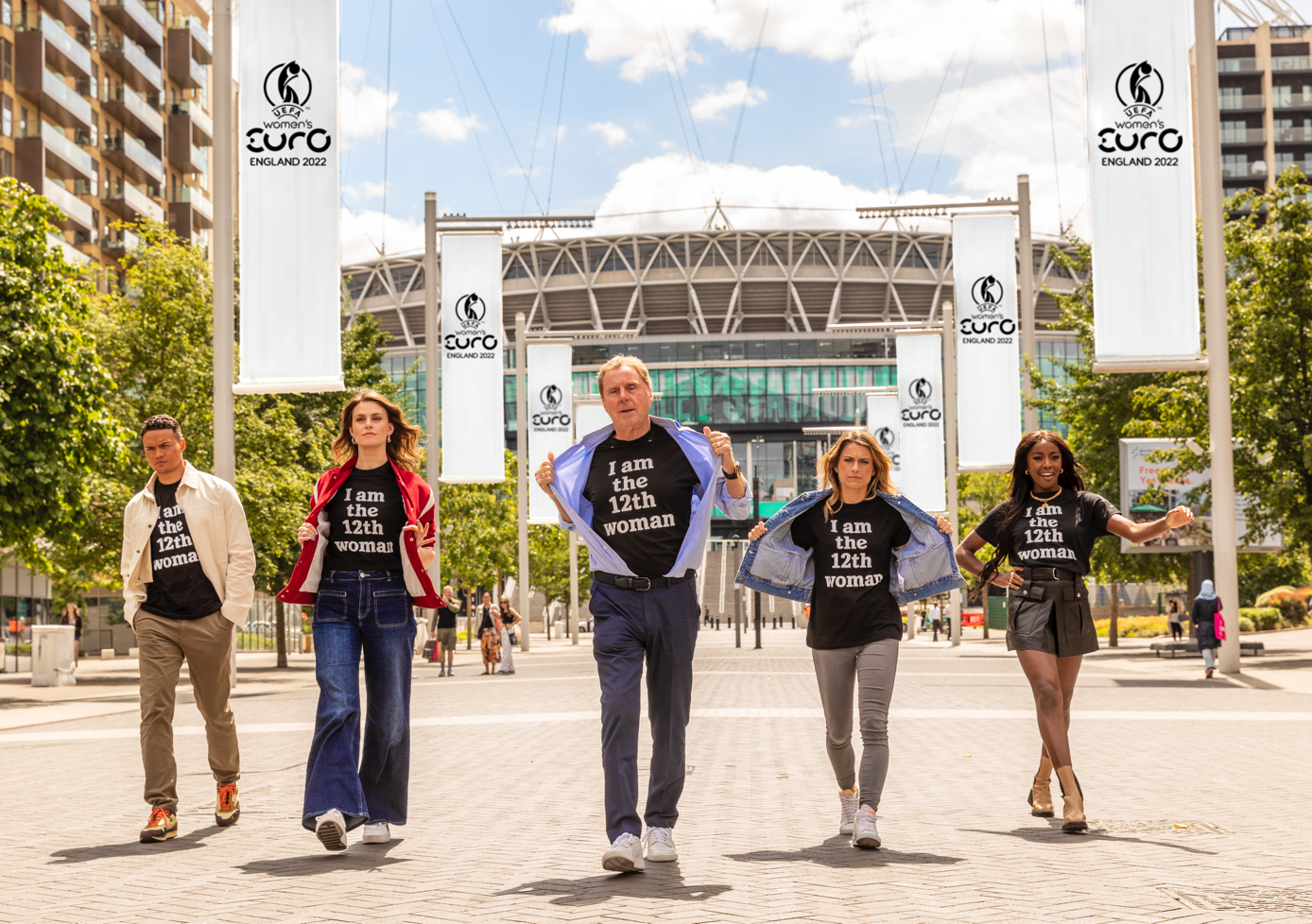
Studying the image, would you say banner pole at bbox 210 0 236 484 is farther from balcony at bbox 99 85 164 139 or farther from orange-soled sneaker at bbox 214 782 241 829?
balcony at bbox 99 85 164 139

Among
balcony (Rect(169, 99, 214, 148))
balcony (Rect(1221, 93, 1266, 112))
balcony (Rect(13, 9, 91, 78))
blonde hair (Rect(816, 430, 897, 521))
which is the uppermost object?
balcony (Rect(1221, 93, 1266, 112))

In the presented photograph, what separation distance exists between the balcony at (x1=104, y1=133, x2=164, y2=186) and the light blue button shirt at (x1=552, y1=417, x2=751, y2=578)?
229 feet

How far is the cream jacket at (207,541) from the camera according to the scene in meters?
7.43

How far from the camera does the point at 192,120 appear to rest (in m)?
80.8

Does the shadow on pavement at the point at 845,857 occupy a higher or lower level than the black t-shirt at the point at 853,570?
lower

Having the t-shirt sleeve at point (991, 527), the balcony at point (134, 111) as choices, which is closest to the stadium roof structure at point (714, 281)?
the balcony at point (134, 111)

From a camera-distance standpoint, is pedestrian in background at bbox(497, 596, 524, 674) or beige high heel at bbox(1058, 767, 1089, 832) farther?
pedestrian in background at bbox(497, 596, 524, 674)

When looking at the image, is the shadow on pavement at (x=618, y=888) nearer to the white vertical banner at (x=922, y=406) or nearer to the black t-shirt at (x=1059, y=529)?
the black t-shirt at (x=1059, y=529)

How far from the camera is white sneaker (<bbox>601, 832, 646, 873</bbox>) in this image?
227 inches

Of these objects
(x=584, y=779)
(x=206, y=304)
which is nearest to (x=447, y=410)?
(x=206, y=304)

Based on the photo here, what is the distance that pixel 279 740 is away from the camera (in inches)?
511

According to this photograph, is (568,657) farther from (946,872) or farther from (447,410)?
(946,872)

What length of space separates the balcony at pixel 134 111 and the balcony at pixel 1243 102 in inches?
3102

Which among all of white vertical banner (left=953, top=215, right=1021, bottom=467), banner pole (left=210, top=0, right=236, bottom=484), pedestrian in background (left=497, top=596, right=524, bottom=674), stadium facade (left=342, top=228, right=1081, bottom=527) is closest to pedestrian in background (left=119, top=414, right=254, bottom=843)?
banner pole (left=210, top=0, right=236, bottom=484)
